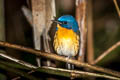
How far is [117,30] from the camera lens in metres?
3.93

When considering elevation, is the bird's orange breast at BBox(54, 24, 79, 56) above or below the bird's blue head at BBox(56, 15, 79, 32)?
below

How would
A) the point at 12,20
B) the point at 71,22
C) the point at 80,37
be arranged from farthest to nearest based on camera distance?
the point at 12,20 → the point at 80,37 → the point at 71,22

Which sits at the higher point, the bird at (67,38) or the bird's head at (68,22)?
the bird's head at (68,22)

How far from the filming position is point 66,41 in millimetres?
2314

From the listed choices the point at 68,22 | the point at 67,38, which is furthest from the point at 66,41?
the point at 68,22

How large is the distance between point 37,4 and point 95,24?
2.05m

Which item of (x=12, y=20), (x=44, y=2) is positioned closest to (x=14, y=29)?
(x=12, y=20)

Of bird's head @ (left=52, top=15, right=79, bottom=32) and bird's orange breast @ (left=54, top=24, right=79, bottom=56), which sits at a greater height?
bird's head @ (left=52, top=15, right=79, bottom=32)

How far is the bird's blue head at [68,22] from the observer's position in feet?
7.30

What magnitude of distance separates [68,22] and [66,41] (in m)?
0.18

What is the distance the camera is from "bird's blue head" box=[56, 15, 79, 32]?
223 cm

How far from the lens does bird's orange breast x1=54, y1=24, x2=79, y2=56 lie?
2312mm

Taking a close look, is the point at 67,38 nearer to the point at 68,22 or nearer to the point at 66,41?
the point at 66,41

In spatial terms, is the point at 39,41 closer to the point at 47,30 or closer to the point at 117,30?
the point at 47,30
